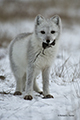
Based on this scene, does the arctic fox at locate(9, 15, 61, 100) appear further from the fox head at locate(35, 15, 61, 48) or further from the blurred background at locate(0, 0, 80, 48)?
the blurred background at locate(0, 0, 80, 48)

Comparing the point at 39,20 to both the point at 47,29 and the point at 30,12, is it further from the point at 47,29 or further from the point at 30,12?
the point at 30,12

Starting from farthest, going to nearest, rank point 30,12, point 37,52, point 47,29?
1. point 30,12
2. point 37,52
3. point 47,29

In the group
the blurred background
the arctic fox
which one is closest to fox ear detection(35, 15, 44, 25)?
the arctic fox

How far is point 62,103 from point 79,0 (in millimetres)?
17790

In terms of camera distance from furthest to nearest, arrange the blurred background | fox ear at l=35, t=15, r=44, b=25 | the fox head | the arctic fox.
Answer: the blurred background
fox ear at l=35, t=15, r=44, b=25
the arctic fox
the fox head

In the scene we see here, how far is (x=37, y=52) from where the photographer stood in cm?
370

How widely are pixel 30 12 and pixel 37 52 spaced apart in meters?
12.3

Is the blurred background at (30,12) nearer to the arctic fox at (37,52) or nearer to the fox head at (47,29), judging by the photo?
the arctic fox at (37,52)

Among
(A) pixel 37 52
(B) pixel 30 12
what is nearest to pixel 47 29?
(A) pixel 37 52

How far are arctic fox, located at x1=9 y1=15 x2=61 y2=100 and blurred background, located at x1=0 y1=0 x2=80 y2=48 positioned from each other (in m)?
7.85

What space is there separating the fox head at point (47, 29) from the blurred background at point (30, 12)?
8091 millimetres

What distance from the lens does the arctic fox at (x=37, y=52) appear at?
357cm

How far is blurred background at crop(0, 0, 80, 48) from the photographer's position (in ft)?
43.2

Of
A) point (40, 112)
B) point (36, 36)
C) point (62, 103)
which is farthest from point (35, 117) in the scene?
point (36, 36)
